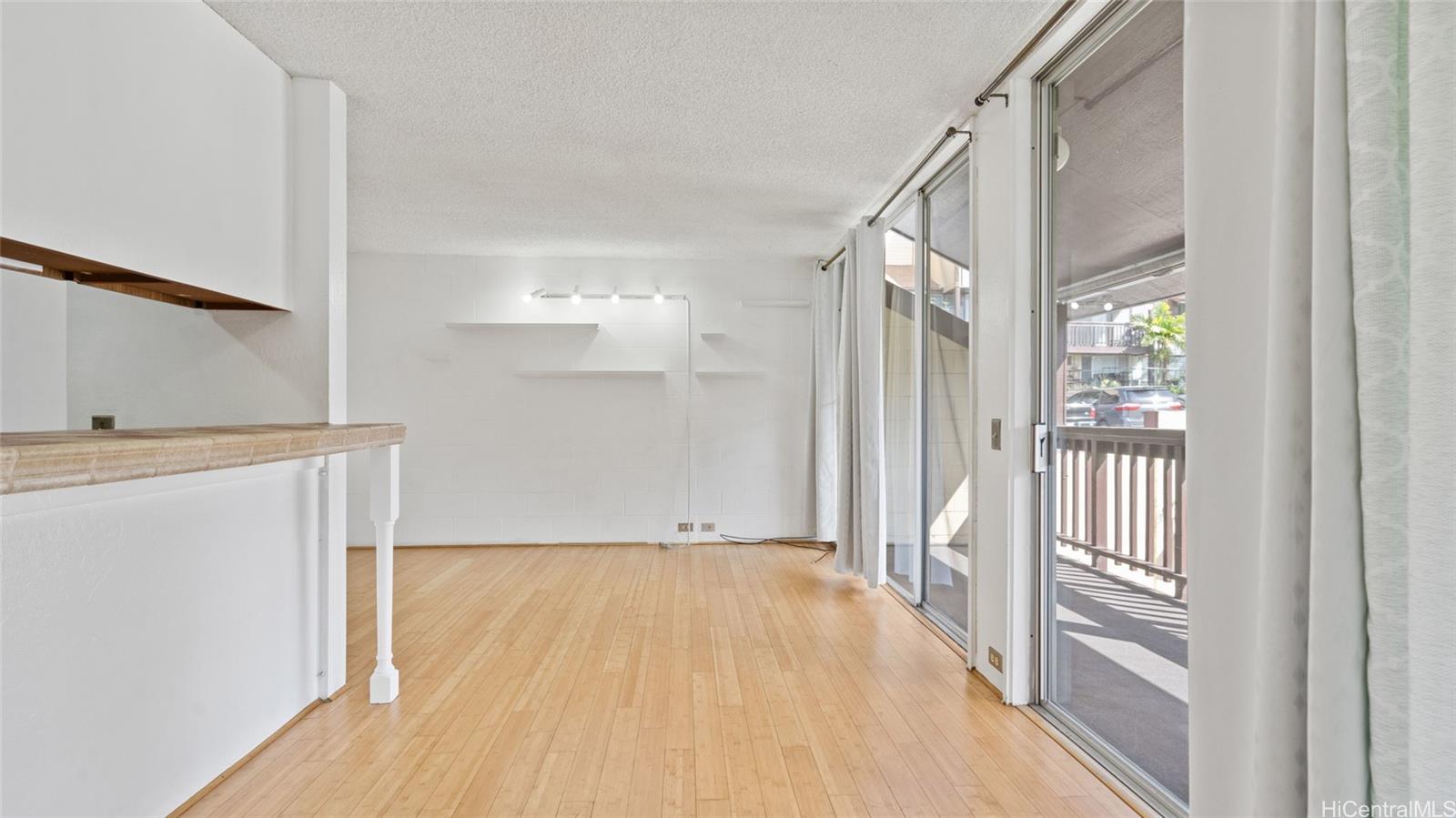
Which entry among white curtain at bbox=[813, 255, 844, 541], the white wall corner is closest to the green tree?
the white wall corner

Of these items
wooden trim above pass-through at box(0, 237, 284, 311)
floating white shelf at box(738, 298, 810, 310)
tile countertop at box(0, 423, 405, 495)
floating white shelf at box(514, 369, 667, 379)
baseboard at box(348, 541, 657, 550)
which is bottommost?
baseboard at box(348, 541, 657, 550)

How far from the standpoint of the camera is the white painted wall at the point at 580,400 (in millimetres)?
5551

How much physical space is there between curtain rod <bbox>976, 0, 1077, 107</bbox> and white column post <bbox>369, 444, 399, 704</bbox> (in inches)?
99.8

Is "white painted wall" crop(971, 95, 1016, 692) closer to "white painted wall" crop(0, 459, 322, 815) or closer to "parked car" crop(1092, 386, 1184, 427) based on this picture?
"parked car" crop(1092, 386, 1184, 427)

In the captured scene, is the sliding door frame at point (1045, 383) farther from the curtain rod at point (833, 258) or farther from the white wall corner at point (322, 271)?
the curtain rod at point (833, 258)

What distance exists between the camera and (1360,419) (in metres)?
0.88

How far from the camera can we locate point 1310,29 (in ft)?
3.13

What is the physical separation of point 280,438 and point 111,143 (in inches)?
35.4

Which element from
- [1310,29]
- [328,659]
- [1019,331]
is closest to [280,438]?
[328,659]

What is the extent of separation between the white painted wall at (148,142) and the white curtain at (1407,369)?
2.42 metres

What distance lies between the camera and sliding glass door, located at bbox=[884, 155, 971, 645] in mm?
3256

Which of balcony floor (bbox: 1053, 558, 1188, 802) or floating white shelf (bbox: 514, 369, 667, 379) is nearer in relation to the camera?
balcony floor (bbox: 1053, 558, 1188, 802)

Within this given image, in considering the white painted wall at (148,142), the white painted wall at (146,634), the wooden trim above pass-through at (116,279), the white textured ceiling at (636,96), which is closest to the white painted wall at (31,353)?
the wooden trim above pass-through at (116,279)

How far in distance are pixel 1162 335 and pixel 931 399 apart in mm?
1913
